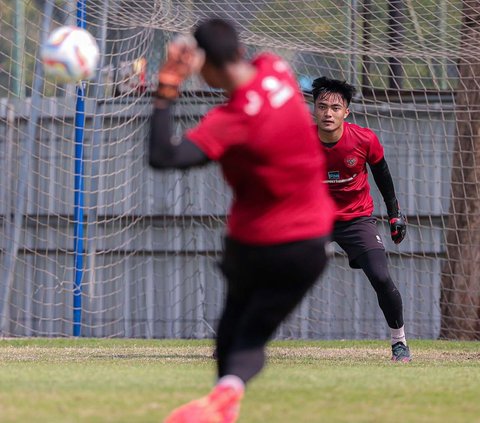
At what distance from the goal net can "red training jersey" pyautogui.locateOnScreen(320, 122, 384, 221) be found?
3.18 m

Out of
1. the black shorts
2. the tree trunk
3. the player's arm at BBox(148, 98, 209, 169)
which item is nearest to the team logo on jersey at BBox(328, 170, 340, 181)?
the black shorts

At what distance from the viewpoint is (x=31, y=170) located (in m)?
11.9

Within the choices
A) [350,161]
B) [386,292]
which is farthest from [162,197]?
[386,292]

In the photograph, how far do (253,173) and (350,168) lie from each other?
368 centimetres

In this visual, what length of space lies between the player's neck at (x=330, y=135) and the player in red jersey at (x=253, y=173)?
3.50 metres

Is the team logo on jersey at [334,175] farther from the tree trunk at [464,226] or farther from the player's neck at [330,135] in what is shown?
the tree trunk at [464,226]

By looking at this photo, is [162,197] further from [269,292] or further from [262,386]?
[269,292]

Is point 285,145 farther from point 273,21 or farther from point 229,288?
point 273,21

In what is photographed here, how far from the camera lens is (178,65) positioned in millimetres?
4309

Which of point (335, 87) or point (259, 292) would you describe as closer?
point (259, 292)

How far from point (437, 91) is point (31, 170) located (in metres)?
4.39

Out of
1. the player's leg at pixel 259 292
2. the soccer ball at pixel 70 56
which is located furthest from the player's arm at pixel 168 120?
the soccer ball at pixel 70 56

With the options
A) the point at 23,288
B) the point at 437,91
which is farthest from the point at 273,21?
the point at 23,288

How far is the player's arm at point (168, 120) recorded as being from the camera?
4227 millimetres
